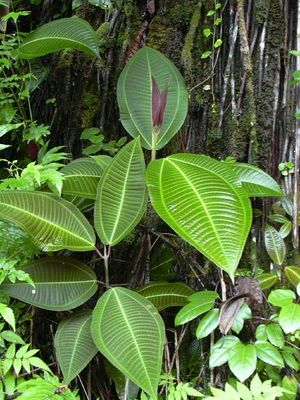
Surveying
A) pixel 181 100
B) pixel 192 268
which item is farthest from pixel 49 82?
pixel 192 268

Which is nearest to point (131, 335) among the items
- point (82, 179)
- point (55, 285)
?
point (55, 285)

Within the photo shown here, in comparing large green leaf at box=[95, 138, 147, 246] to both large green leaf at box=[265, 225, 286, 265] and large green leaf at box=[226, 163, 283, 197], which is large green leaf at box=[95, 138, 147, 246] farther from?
large green leaf at box=[265, 225, 286, 265]

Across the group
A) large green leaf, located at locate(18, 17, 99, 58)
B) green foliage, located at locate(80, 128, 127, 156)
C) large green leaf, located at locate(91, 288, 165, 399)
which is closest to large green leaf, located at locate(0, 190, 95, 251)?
large green leaf, located at locate(91, 288, 165, 399)

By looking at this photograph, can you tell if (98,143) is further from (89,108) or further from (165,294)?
(165,294)

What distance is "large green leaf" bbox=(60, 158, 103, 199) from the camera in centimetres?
129

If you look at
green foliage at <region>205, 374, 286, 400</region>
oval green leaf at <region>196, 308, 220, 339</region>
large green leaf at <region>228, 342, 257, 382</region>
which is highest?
oval green leaf at <region>196, 308, 220, 339</region>

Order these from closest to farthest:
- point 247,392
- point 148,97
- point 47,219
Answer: point 247,392 < point 47,219 < point 148,97

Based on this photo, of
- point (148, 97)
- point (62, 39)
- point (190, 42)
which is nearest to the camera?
point (148, 97)

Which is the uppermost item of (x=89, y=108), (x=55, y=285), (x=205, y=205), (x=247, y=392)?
(x=89, y=108)

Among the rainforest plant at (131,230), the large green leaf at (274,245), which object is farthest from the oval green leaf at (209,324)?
the large green leaf at (274,245)

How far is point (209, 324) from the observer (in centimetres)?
110

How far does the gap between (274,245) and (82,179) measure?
61 centimetres

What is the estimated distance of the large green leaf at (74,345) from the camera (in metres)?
1.07

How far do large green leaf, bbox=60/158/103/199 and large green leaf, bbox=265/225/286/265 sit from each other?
1.78 feet
